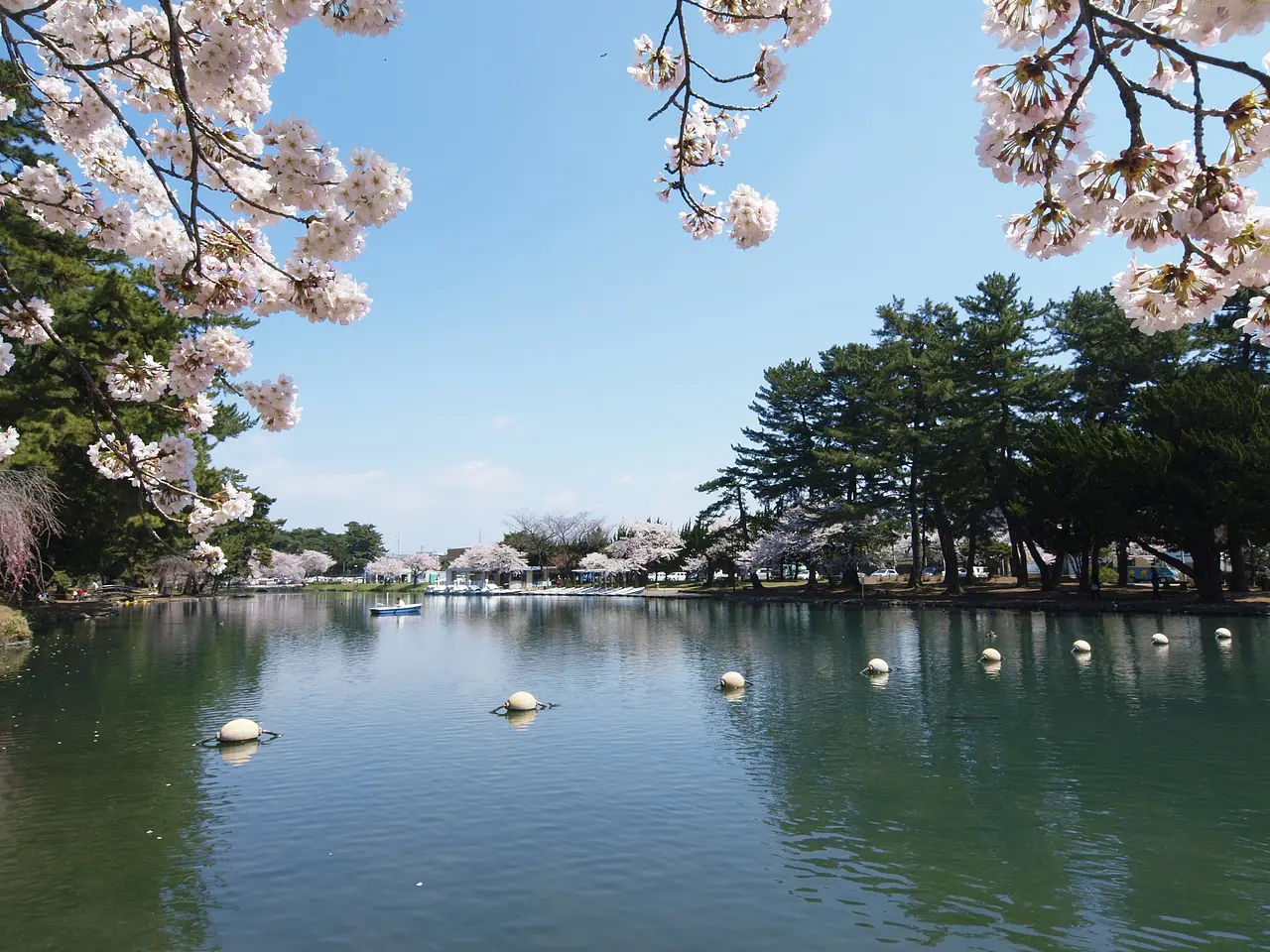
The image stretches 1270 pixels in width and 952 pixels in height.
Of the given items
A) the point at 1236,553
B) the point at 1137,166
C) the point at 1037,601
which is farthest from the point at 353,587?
the point at 1137,166

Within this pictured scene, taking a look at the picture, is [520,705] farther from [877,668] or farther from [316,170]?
[316,170]

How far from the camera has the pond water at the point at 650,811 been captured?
6500 millimetres

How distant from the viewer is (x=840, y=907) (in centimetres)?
675

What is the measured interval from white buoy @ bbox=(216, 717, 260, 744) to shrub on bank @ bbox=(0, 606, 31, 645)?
623 inches

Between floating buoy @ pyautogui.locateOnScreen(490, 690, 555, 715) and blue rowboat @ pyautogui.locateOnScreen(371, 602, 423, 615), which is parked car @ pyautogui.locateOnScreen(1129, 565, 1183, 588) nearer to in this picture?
floating buoy @ pyautogui.locateOnScreen(490, 690, 555, 715)

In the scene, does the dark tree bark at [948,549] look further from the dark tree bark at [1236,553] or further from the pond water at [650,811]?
the pond water at [650,811]

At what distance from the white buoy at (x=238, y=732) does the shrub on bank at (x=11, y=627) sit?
15.8m

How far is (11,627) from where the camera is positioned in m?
23.8

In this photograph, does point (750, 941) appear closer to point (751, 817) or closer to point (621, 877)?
point (621, 877)

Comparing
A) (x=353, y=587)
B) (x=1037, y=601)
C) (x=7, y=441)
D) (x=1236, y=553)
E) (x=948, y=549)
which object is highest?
(x=948, y=549)

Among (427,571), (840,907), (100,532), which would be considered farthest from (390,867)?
(427,571)

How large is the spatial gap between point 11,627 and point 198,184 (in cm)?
2722

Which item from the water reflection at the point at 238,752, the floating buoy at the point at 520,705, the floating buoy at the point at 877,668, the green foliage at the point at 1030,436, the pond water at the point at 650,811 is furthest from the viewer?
the green foliage at the point at 1030,436

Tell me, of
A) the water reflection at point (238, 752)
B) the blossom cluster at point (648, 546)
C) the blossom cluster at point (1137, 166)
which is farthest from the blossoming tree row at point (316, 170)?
the blossom cluster at point (648, 546)
